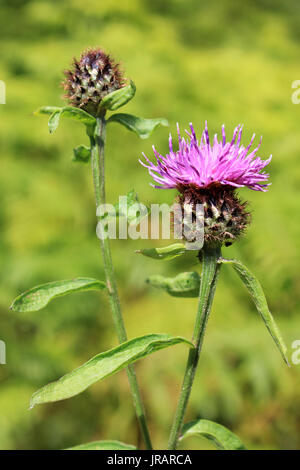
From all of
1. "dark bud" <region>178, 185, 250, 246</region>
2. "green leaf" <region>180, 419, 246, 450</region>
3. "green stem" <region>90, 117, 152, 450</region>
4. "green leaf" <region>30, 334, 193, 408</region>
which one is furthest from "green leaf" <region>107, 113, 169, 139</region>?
"green leaf" <region>180, 419, 246, 450</region>

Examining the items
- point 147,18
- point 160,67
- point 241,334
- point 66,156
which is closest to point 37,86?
point 66,156

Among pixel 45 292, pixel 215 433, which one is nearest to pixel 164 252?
pixel 45 292

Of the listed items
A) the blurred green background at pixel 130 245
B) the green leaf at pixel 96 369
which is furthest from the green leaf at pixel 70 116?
the blurred green background at pixel 130 245

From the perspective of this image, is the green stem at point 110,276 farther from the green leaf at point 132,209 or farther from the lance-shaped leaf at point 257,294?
the lance-shaped leaf at point 257,294

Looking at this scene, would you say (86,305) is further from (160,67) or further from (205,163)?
(205,163)

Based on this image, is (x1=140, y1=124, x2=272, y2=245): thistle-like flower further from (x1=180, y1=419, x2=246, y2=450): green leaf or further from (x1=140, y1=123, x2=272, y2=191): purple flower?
(x1=180, y1=419, x2=246, y2=450): green leaf
